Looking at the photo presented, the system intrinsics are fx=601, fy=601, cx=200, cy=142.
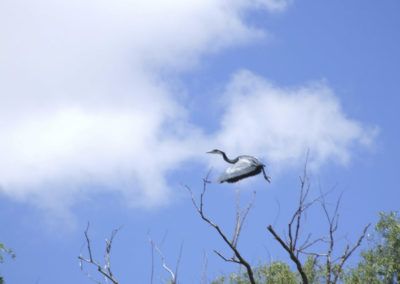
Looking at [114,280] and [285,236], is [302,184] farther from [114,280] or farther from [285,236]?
[114,280]

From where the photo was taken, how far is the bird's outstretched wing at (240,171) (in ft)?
28.7

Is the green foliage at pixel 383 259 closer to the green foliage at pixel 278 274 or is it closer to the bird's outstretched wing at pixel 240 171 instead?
the green foliage at pixel 278 274

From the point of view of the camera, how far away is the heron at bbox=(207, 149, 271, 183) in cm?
875

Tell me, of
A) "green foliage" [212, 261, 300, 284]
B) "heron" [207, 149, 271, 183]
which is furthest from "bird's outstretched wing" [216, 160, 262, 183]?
"green foliage" [212, 261, 300, 284]

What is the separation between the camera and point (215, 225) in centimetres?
713

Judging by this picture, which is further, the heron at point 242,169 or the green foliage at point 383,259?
the green foliage at point 383,259

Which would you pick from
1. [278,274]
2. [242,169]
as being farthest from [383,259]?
[242,169]

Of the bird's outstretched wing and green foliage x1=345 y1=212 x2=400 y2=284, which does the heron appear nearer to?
the bird's outstretched wing

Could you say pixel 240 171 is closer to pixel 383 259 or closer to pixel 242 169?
pixel 242 169

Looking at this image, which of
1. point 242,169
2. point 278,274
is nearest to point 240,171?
point 242,169

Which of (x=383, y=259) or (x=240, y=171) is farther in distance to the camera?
(x=383, y=259)

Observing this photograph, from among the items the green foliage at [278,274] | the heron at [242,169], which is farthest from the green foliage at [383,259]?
the heron at [242,169]

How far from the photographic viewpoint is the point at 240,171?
29.0ft

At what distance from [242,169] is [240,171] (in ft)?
0.39
